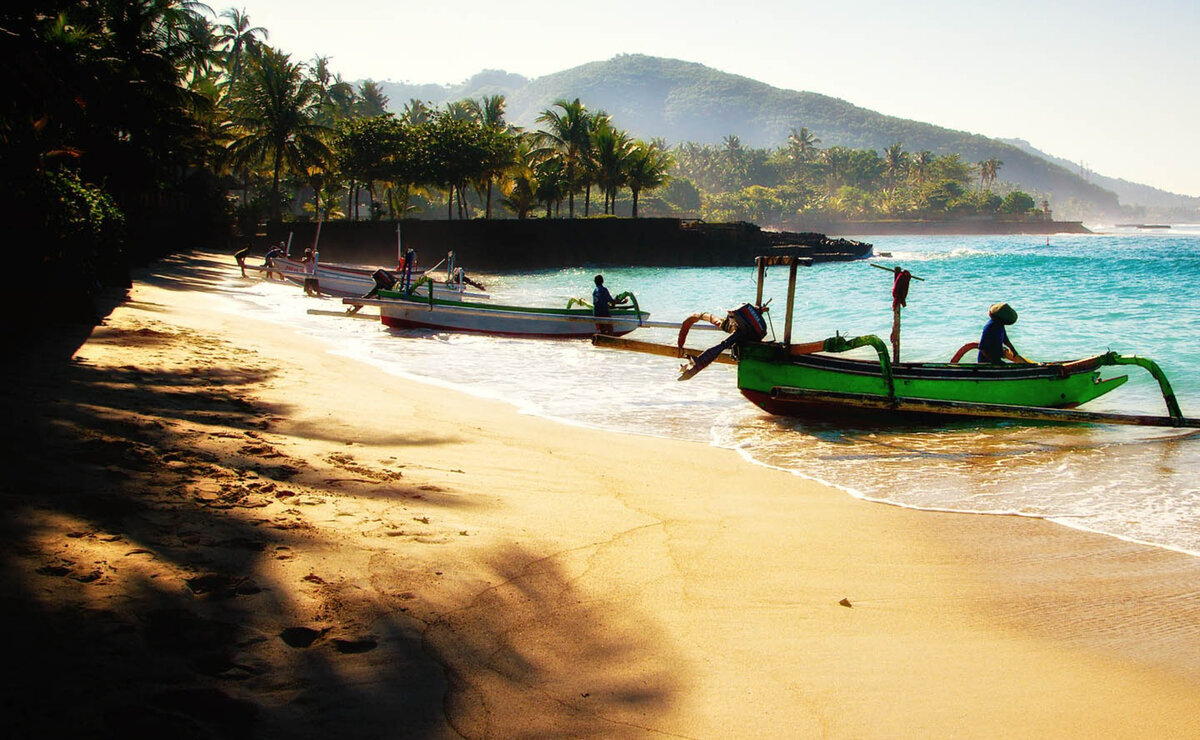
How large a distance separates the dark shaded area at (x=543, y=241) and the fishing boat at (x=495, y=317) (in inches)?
1023

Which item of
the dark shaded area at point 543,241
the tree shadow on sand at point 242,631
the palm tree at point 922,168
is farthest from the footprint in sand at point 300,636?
the palm tree at point 922,168

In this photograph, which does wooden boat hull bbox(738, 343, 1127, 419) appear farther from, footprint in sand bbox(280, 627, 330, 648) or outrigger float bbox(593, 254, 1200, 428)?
footprint in sand bbox(280, 627, 330, 648)

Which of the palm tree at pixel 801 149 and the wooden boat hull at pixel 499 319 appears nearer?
the wooden boat hull at pixel 499 319

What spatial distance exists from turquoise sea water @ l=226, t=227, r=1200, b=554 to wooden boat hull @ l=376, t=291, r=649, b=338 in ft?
1.48

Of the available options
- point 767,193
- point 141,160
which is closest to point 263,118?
point 141,160

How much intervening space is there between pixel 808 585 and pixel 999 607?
3.93ft

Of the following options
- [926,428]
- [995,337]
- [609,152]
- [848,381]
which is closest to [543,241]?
[609,152]

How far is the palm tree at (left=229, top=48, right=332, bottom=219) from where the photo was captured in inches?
1800

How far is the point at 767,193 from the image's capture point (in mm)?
139750

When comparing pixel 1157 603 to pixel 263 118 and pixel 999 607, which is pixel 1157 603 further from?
pixel 263 118

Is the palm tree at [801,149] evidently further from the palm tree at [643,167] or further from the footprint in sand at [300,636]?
the footprint in sand at [300,636]

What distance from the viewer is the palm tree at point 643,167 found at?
5400 centimetres

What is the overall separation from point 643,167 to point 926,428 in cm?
4567

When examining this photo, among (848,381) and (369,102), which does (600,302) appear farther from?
(369,102)
